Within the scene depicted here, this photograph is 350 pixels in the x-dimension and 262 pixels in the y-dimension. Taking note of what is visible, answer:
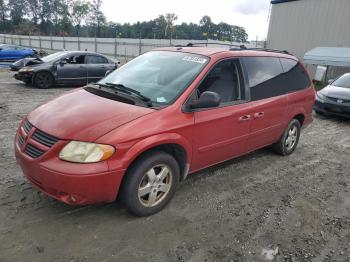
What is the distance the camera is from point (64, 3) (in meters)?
100

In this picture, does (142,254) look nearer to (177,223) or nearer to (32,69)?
(177,223)

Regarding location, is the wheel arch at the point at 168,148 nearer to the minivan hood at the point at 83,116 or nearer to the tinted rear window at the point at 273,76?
the minivan hood at the point at 83,116

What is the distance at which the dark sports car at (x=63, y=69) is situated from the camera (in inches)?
490

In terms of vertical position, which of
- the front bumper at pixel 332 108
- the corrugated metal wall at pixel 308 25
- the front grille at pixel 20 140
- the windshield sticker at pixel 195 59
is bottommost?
the front bumper at pixel 332 108

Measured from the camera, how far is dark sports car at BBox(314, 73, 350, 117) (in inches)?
369

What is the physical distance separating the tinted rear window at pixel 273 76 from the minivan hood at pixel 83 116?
1.86m

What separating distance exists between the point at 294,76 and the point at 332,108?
444 centimetres

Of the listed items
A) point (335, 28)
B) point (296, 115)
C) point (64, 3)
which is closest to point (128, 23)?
point (64, 3)

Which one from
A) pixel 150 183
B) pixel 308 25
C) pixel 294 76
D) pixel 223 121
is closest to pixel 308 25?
pixel 308 25

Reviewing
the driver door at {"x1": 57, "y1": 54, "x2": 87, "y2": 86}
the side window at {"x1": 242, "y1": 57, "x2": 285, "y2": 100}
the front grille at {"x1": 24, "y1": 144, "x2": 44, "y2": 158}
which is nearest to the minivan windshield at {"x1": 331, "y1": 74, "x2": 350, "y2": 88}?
the side window at {"x1": 242, "y1": 57, "x2": 285, "y2": 100}

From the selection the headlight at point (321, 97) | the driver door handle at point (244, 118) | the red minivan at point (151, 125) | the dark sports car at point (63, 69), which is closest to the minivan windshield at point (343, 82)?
the headlight at point (321, 97)

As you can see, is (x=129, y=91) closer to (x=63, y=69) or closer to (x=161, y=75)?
(x=161, y=75)

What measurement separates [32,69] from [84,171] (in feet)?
34.8

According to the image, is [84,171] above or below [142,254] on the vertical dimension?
above
